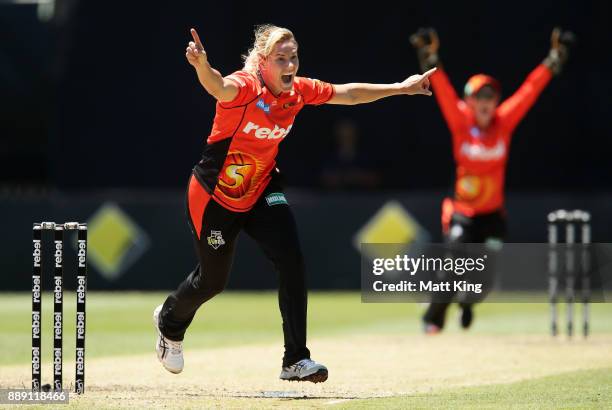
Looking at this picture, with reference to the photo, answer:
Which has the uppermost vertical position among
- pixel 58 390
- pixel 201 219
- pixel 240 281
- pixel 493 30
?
pixel 493 30

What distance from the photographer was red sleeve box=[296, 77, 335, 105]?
8.09m

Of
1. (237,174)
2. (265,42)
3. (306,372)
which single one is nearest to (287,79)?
(265,42)

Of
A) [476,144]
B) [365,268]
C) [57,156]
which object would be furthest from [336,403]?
[57,156]

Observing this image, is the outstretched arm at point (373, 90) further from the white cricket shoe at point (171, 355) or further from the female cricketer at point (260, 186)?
the white cricket shoe at point (171, 355)

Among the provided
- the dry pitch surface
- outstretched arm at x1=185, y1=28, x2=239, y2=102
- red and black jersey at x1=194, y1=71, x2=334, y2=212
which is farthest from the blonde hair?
the dry pitch surface

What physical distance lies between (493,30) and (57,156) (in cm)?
611

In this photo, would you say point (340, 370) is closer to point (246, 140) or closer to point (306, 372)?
point (306, 372)

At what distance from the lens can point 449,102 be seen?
39.2 ft

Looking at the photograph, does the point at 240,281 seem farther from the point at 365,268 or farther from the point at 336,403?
the point at 336,403

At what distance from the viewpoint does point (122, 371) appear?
Answer: 9.23 metres

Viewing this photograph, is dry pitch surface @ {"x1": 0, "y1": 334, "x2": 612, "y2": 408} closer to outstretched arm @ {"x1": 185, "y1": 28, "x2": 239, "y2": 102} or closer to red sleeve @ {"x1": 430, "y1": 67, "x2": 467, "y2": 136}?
outstretched arm @ {"x1": 185, "y1": 28, "x2": 239, "y2": 102}

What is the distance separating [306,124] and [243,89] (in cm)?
973

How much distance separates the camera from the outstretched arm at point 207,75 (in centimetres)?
706

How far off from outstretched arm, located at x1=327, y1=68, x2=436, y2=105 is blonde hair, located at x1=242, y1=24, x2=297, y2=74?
551 millimetres
